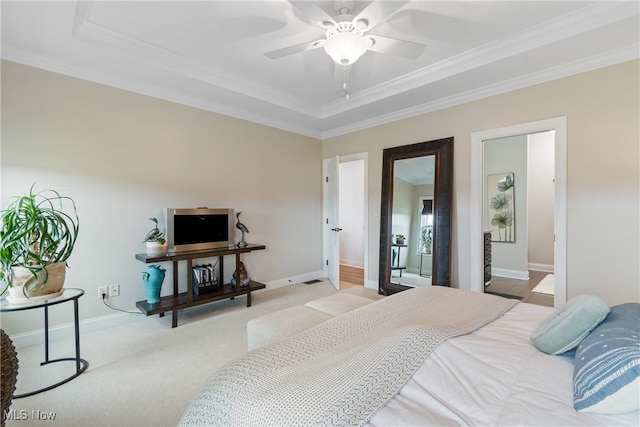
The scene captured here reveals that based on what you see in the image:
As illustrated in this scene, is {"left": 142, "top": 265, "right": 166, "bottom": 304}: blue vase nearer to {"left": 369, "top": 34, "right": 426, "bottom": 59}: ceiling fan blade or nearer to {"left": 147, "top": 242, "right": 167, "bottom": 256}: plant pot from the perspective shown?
{"left": 147, "top": 242, "right": 167, "bottom": 256}: plant pot

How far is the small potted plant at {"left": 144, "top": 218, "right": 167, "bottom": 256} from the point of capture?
3033 millimetres

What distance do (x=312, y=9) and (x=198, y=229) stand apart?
2.60 meters

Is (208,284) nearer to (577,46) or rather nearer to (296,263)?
(296,263)

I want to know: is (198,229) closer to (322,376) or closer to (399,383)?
(322,376)

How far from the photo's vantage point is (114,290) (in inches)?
118

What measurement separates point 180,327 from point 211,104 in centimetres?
266

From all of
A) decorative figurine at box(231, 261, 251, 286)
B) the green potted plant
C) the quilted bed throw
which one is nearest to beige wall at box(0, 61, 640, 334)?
decorative figurine at box(231, 261, 251, 286)

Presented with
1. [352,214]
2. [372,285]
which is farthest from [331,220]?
[352,214]

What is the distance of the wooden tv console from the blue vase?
0.07 meters

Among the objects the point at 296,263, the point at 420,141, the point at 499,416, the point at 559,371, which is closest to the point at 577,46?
the point at 420,141

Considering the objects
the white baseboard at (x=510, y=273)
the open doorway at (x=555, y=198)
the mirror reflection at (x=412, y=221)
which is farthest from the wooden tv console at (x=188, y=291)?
the white baseboard at (x=510, y=273)

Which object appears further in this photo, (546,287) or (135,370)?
(546,287)

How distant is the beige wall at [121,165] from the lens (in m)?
2.57

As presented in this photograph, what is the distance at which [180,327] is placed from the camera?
2977mm
